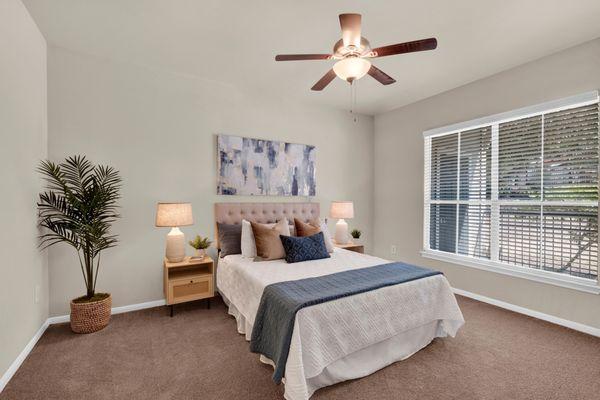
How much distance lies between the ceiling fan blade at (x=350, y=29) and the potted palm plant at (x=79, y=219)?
8.54 feet

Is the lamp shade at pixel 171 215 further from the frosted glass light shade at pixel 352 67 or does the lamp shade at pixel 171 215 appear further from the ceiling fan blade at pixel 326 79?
the frosted glass light shade at pixel 352 67

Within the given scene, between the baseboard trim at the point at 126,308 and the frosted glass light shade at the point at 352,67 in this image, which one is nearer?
the frosted glass light shade at the point at 352,67

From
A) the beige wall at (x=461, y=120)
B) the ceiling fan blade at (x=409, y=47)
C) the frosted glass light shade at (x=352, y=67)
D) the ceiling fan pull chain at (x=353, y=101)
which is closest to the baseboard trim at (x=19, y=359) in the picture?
the frosted glass light shade at (x=352, y=67)

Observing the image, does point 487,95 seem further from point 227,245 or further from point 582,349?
point 227,245

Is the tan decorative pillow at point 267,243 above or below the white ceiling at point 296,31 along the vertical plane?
below

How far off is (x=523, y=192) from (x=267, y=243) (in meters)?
3.03

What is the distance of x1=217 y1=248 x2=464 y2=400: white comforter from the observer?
5.84ft

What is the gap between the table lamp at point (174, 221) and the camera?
2.99 meters

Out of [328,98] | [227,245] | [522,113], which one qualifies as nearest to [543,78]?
[522,113]

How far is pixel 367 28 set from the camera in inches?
99.3

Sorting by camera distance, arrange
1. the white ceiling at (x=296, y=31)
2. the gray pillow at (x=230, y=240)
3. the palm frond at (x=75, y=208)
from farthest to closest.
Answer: the gray pillow at (x=230, y=240) → the palm frond at (x=75, y=208) → the white ceiling at (x=296, y=31)

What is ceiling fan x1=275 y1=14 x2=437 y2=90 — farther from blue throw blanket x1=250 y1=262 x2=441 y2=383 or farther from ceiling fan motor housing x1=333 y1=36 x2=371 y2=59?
blue throw blanket x1=250 y1=262 x2=441 y2=383

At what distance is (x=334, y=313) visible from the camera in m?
1.94

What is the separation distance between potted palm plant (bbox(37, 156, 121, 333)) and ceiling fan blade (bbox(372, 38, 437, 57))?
2798mm
